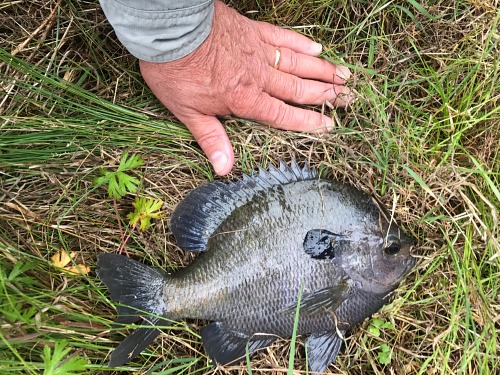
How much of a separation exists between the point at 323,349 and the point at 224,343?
1.79 ft

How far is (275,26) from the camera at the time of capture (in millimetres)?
2922

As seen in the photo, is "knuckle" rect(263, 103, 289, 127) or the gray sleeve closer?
the gray sleeve

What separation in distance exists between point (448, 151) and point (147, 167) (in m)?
1.68

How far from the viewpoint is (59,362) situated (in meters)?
2.14

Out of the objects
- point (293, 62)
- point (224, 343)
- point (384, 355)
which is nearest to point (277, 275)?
point (224, 343)

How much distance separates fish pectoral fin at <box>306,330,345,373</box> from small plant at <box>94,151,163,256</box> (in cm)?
112

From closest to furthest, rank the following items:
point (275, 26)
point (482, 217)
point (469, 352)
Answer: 1. point (469, 352)
2. point (482, 217)
3. point (275, 26)

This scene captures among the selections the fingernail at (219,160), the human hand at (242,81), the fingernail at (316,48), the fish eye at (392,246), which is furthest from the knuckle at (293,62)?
the fish eye at (392,246)

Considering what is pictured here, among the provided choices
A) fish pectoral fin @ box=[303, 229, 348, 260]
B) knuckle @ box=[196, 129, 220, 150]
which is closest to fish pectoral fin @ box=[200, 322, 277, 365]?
fish pectoral fin @ box=[303, 229, 348, 260]

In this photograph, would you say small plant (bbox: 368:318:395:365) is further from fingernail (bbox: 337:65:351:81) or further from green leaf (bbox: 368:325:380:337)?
fingernail (bbox: 337:65:351:81)

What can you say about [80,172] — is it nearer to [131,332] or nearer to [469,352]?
[131,332]

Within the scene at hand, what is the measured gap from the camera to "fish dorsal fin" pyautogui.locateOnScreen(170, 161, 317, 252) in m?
2.65

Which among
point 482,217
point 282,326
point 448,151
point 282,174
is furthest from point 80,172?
point 482,217

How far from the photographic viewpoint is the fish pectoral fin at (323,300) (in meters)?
2.50
